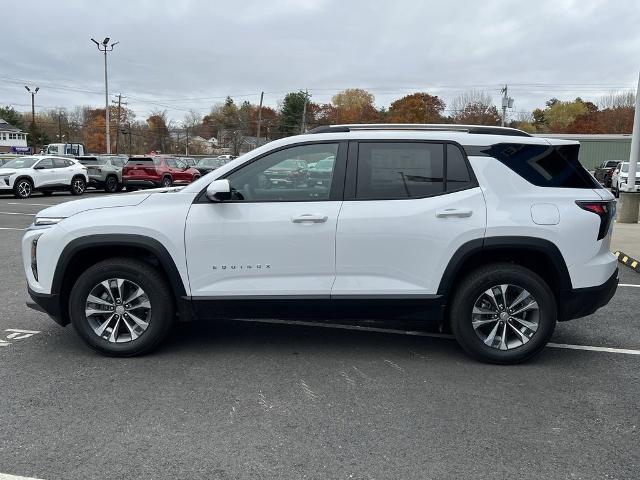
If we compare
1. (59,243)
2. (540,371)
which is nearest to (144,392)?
(59,243)

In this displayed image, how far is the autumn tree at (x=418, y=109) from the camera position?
72.2 metres

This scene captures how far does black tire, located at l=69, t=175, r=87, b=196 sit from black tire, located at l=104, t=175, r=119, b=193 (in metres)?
2.02

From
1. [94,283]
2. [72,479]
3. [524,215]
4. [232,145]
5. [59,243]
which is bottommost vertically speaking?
[72,479]

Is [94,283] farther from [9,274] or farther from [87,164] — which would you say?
[87,164]

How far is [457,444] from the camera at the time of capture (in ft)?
10.8

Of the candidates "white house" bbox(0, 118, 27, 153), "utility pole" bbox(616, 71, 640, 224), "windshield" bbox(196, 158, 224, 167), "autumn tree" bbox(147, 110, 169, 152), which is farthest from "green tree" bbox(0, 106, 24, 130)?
"utility pole" bbox(616, 71, 640, 224)

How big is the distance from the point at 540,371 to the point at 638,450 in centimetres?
125

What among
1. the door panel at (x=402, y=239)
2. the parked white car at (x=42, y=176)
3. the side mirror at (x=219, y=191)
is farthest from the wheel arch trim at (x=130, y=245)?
the parked white car at (x=42, y=176)

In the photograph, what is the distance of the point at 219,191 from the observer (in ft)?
14.1

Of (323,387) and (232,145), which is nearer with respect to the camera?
(323,387)

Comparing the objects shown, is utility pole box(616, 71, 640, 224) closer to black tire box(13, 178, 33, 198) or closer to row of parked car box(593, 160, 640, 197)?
row of parked car box(593, 160, 640, 197)

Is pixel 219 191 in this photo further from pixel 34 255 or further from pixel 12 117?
pixel 12 117

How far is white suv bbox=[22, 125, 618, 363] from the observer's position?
14.4ft

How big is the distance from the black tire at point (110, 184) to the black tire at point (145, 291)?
22.7 metres
